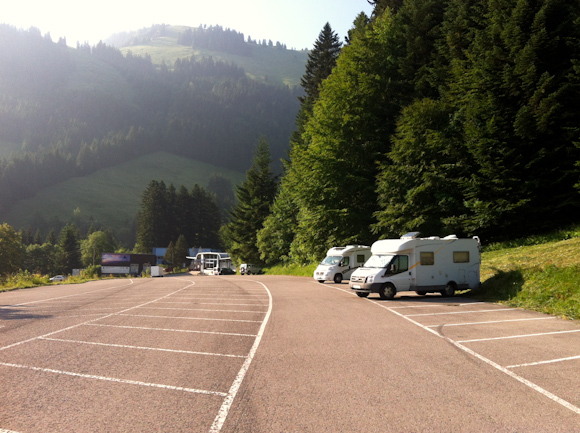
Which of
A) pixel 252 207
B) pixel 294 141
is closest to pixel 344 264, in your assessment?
pixel 294 141

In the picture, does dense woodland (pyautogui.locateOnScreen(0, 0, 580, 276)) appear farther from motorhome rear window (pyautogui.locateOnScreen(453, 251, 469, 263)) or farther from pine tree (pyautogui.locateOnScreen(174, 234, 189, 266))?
pine tree (pyautogui.locateOnScreen(174, 234, 189, 266))

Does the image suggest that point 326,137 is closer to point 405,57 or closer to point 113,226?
point 405,57

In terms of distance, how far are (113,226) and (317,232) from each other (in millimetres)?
146000

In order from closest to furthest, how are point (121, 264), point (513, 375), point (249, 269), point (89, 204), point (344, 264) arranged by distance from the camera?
point (513, 375) < point (344, 264) < point (249, 269) < point (121, 264) < point (89, 204)

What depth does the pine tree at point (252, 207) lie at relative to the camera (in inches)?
2753

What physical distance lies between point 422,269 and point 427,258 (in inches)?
21.9

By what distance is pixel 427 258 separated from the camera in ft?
65.0

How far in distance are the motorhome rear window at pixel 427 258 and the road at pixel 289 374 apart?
6.35m

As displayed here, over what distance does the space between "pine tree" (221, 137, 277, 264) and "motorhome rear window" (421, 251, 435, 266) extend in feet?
167

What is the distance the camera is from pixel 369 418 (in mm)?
5074

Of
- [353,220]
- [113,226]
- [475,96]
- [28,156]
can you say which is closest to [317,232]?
[353,220]

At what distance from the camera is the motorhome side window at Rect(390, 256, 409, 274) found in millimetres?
19562

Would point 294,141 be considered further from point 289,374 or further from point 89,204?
point 89,204

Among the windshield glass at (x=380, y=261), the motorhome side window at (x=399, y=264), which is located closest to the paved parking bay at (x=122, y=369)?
the windshield glass at (x=380, y=261)
